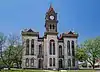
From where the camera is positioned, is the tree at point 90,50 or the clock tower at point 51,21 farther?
the clock tower at point 51,21

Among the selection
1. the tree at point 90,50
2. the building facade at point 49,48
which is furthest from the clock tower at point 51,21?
the tree at point 90,50

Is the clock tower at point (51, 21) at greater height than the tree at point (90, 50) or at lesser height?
greater

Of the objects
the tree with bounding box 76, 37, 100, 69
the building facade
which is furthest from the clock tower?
the tree with bounding box 76, 37, 100, 69

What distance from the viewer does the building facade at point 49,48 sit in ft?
259

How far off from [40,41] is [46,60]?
8.18 m

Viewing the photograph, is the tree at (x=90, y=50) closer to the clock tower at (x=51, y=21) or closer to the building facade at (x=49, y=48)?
the building facade at (x=49, y=48)

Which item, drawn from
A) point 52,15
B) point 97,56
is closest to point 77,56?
Answer: point 97,56

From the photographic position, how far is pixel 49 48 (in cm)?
8000

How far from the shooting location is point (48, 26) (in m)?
82.6

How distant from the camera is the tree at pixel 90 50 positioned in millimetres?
74562

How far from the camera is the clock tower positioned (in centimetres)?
8250

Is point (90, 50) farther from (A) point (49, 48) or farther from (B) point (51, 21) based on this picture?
(B) point (51, 21)

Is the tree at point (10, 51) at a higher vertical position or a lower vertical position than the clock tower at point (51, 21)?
lower

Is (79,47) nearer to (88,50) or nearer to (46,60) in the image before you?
(88,50)
